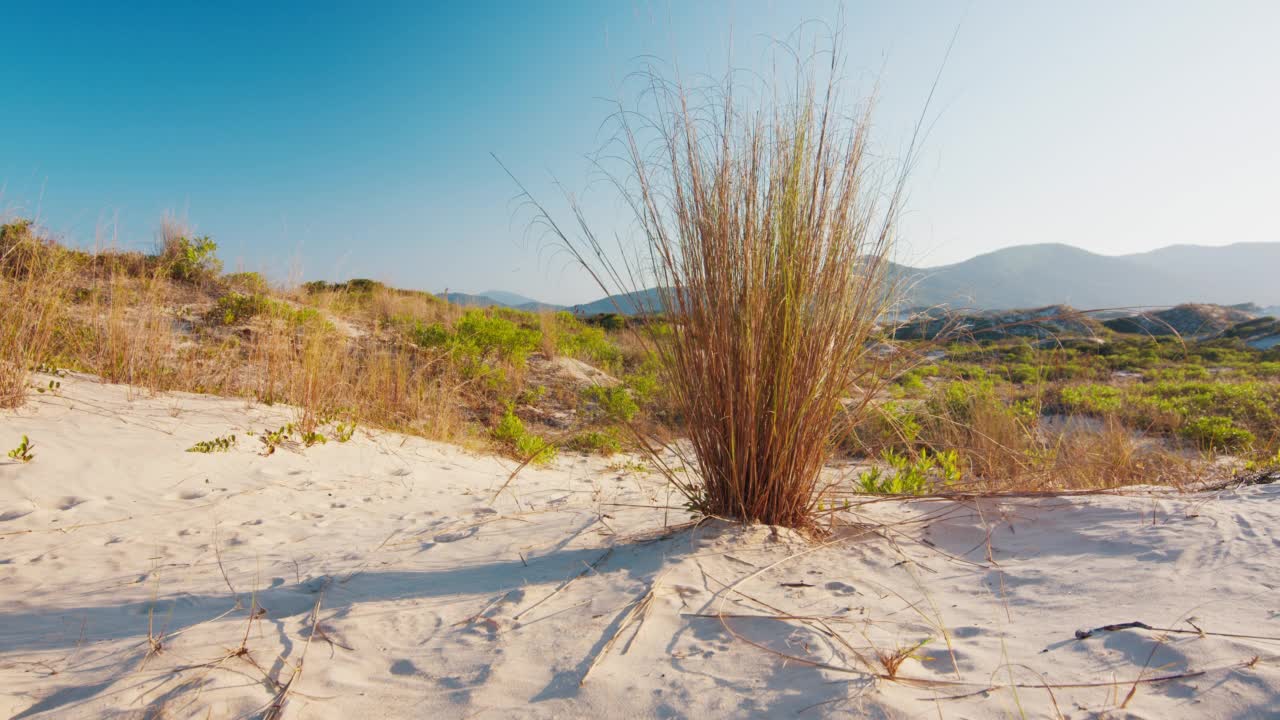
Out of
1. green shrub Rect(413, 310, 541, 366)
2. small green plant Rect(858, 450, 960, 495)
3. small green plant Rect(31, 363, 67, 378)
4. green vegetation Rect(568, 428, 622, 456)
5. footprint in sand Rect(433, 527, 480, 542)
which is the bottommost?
green vegetation Rect(568, 428, 622, 456)

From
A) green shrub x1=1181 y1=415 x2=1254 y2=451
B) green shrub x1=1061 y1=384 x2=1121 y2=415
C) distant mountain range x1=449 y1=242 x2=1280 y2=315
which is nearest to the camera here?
green shrub x1=1181 y1=415 x2=1254 y2=451

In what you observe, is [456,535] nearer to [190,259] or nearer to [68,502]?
[68,502]

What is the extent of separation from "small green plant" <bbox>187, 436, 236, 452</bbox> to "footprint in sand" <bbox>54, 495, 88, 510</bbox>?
1.93ft

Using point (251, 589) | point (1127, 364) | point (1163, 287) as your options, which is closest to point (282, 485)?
point (251, 589)

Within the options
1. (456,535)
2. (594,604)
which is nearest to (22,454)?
(456,535)

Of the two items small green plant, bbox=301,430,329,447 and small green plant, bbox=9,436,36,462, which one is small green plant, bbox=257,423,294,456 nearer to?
small green plant, bbox=301,430,329,447

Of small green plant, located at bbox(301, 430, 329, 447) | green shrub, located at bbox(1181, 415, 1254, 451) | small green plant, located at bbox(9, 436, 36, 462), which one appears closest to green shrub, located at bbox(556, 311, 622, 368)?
small green plant, located at bbox(301, 430, 329, 447)

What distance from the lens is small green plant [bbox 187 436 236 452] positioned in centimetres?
311

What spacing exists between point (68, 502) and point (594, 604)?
101 inches

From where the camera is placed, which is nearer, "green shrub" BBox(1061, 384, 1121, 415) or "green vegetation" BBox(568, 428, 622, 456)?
"green vegetation" BBox(568, 428, 622, 456)

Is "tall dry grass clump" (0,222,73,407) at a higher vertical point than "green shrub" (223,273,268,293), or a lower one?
lower

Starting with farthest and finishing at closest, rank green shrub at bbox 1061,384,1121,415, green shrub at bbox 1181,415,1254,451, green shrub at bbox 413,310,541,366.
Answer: green shrub at bbox 413,310,541,366 < green shrub at bbox 1061,384,1121,415 < green shrub at bbox 1181,415,1254,451

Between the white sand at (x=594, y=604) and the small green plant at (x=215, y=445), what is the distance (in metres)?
0.29

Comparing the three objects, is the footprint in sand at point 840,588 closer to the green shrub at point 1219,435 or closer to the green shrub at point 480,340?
the green shrub at point 1219,435
